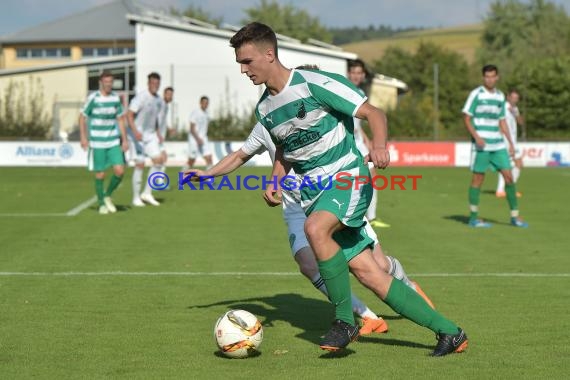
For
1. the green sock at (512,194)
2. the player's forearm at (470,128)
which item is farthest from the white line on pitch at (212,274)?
the green sock at (512,194)

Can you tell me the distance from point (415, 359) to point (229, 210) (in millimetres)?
11357

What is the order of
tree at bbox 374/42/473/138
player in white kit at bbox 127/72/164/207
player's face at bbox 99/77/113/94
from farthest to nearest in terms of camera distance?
1. tree at bbox 374/42/473/138
2. player in white kit at bbox 127/72/164/207
3. player's face at bbox 99/77/113/94

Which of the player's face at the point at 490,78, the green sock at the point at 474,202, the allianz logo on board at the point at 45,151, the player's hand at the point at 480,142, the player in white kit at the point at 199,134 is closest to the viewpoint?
the player's face at the point at 490,78

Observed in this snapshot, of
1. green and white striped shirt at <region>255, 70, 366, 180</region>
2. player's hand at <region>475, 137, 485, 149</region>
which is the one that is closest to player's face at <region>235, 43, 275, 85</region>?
green and white striped shirt at <region>255, 70, 366, 180</region>

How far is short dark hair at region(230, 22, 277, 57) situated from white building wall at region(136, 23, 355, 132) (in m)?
35.9

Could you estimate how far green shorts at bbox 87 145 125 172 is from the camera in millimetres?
16203

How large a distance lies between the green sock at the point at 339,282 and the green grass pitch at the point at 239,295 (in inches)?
11.2

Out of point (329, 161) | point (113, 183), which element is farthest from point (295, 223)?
point (113, 183)

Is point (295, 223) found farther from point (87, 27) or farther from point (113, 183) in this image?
point (87, 27)

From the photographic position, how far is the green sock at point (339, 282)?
5.87 meters

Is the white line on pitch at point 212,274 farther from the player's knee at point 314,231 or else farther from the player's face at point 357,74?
the player's knee at point 314,231

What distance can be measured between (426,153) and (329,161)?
30.9 meters

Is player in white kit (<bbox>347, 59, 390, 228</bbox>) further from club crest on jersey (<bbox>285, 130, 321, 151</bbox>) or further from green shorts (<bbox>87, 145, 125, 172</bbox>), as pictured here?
green shorts (<bbox>87, 145, 125, 172</bbox>)

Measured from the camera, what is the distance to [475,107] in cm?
1412
